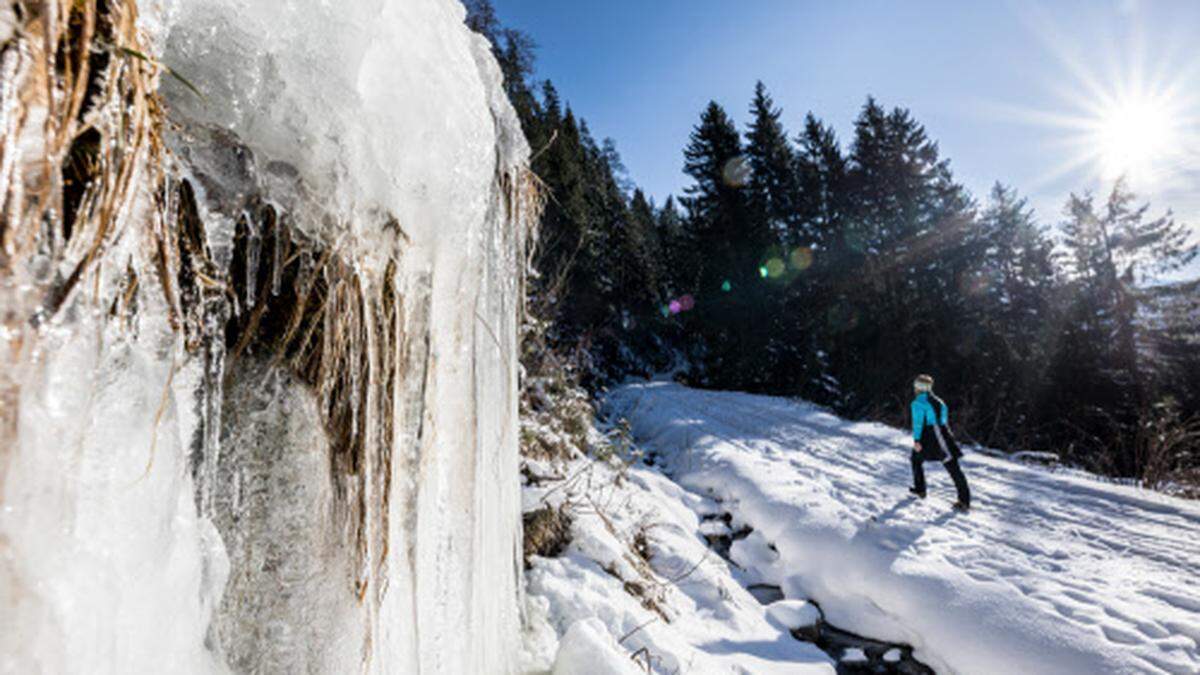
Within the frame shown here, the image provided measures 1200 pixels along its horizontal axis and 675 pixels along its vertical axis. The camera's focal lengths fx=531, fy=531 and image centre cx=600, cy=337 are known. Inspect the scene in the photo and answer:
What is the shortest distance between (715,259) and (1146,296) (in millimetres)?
15047

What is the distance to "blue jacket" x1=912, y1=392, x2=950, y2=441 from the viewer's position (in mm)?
5676

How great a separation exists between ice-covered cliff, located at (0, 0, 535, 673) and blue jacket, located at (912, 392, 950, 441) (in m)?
5.34

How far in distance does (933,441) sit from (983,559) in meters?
1.51

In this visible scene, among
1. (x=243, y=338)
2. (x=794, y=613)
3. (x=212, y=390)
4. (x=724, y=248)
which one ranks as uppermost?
(x=724, y=248)

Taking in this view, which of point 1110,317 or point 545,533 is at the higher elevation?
point 1110,317

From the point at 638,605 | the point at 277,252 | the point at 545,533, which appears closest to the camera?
the point at 277,252

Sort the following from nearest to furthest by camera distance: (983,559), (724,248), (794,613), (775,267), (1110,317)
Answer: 1. (794,613)
2. (983,559)
3. (1110,317)
4. (775,267)
5. (724,248)

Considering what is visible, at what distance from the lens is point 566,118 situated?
102 ft

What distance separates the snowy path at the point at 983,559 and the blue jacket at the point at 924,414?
2.72ft

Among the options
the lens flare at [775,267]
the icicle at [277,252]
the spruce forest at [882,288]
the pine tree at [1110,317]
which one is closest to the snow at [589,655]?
the icicle at [277,252]

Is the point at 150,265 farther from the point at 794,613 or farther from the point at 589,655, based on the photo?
the point at 794,613

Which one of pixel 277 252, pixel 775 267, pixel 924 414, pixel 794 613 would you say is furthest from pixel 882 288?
pixel 277 252

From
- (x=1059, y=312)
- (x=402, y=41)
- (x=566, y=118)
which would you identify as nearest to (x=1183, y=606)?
(x=402, y=41)

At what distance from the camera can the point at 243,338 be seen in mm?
1280
